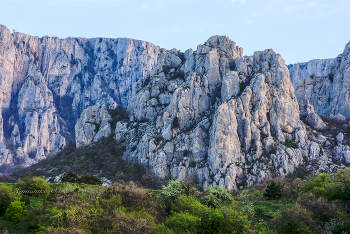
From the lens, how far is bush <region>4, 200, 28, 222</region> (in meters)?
41.0

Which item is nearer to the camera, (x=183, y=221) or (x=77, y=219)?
(x=77, y=219)

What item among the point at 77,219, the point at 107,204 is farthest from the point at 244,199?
the point at 77,219

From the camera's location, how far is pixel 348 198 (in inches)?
1543

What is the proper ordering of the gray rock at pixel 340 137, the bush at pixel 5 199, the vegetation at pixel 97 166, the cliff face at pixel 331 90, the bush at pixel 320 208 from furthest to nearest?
the cliff face at pixel 331 90, the gray rock at pixel 340 137, the vegetation at pixel 97 166, the bush at pixel 5 199, the bush at pixel 320 208

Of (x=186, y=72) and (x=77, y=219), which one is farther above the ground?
(x=186, y=72)

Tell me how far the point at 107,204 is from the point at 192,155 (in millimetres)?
67092

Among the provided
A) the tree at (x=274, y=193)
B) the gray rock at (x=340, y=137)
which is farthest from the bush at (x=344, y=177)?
the gray rock at (x=340, y=137)

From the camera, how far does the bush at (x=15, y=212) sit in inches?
1615

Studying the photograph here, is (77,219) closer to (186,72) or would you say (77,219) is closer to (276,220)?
(276,220)

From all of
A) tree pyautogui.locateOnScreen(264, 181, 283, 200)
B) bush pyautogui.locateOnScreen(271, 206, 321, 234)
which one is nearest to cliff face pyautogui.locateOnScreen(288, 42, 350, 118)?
tree pyautogui.locateOnScreen(264, 181, 283, 200)

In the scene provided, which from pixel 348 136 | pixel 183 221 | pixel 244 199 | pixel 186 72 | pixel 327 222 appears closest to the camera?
pixel 183 221

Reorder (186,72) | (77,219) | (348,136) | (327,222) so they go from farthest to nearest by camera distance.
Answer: (186,72) → (348,136) → (327,222) → (77,219)

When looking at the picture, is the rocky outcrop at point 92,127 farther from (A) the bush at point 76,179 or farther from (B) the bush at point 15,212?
(B) the bush at point 15,212

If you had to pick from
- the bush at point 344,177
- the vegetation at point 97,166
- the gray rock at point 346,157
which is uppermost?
the bush at point 344,177
